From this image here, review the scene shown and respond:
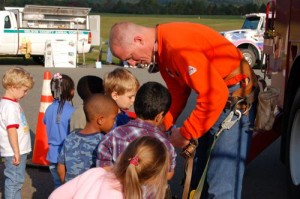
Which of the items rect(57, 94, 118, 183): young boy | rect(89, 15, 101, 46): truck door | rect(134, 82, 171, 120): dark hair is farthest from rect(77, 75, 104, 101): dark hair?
rect(89, 15, 101, 46): truck door

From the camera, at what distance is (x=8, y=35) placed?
77.4 ft

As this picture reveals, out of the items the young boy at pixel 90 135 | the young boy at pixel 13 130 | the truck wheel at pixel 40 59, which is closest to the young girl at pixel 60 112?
the young boy at pixel 13 130

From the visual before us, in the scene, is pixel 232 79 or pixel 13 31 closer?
pixel 232 79

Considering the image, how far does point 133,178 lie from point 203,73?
42.8 inches

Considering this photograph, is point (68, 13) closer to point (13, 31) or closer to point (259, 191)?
point (13, 31)

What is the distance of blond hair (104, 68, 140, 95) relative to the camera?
189 inches

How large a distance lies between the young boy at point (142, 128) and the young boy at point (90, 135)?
12.9 inches

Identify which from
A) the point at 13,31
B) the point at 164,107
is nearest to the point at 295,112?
the point at 164,107

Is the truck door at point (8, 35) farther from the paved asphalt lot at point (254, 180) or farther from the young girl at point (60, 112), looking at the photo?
the young girl at point (60, 112)

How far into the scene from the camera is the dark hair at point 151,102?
4008 millimetres

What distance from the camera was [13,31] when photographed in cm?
2367

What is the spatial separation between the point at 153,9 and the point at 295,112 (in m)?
66.3

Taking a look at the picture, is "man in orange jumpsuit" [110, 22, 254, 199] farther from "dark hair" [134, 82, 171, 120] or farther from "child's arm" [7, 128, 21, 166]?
"child's arm" [7, 128, 21, 166]

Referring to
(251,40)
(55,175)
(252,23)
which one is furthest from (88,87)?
(252,23)
